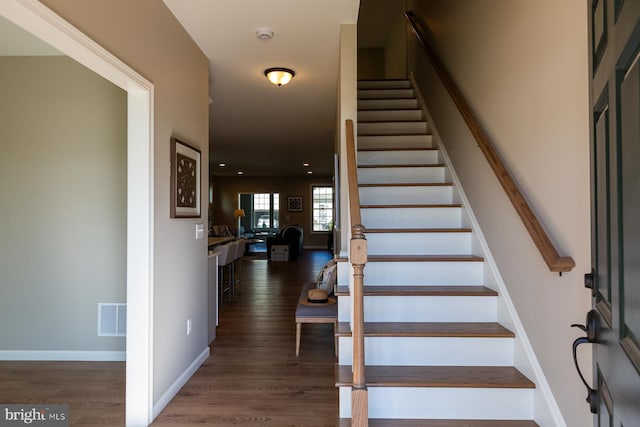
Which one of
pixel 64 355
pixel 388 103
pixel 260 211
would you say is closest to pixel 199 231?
pixel 64 355

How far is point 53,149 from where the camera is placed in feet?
10.6

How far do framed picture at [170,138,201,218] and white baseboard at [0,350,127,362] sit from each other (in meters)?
1.53

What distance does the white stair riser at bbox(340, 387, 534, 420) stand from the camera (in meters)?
1.94

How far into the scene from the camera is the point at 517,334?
210 cm

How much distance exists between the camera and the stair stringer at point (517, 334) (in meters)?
1.80

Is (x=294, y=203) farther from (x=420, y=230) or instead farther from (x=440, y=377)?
(x=440, y=377)

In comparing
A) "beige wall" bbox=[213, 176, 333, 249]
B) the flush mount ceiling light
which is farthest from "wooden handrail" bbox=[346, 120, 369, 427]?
"beige wall" bbox=[213, 176, 333, 249]

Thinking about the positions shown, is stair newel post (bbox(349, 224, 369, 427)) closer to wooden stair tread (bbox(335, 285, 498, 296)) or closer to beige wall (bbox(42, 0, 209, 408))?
wooden stair tread (bbox(335, 285, 498, 296))

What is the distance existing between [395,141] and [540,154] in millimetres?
2280

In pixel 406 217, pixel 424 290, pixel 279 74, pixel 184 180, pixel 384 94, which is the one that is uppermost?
pixel 384 94

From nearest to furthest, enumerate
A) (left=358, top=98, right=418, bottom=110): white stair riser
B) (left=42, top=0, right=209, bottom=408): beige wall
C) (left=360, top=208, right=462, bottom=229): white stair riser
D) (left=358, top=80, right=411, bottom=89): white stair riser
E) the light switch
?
(left=42, top=0, right=209, bottom=408): beige wall, the light switch, (left=360, top=208, right=462, bottom=229): white stair riser, (left=358, top=98, right=418, bottom=110): white stair riser, (left=358, top=80, right=411, bottom=89): white stair riser

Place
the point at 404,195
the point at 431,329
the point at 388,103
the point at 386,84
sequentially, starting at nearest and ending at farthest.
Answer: the point at 431,329, the point at 404,195, the point at 388,103, the point at 386,84

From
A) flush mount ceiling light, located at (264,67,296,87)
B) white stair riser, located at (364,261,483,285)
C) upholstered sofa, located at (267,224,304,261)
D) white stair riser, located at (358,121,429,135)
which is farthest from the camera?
upholstered sofa, located at (267,224,304,261)

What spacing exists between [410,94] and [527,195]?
3.44 meters
